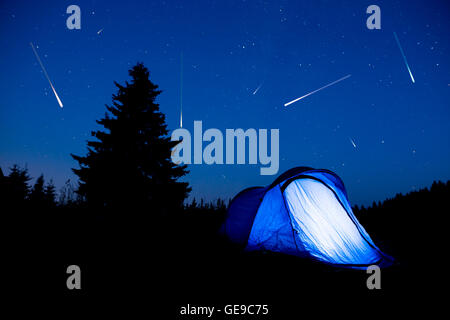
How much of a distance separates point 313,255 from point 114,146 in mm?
11459

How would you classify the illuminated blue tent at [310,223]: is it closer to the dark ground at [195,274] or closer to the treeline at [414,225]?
the dark ground at [195,274]

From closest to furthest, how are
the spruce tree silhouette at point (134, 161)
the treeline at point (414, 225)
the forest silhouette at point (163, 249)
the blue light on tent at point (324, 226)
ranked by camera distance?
the forest silhouette at point (163, 249) < the blue light on tent at point (324, 226) < the treeline at point (414, 225) < the spruce tree silhouette at point (134, 161)

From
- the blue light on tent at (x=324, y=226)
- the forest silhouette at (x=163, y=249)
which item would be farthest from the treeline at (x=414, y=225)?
the blue light on tent at (x=324, y=226)

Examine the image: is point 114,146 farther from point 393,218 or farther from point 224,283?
point 393,218

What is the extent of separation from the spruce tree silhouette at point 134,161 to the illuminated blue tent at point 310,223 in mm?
8245

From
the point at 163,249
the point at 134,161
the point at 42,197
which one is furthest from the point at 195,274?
the point at 42,197

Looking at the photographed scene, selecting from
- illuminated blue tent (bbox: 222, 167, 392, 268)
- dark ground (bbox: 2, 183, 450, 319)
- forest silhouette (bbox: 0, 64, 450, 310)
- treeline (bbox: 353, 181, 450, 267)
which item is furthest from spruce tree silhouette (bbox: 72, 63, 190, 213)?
treeline (bbox: 353, 181, 450, 267)

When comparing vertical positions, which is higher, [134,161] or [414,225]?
[134,161]

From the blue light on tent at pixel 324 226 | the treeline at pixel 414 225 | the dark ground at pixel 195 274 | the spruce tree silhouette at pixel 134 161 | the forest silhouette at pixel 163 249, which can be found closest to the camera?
the dark ground at pixel 195 274

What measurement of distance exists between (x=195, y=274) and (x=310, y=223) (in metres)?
2.52

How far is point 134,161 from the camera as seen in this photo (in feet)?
39.5

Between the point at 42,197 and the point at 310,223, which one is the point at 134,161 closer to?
the point at 310,223

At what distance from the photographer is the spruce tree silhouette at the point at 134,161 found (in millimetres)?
11250
